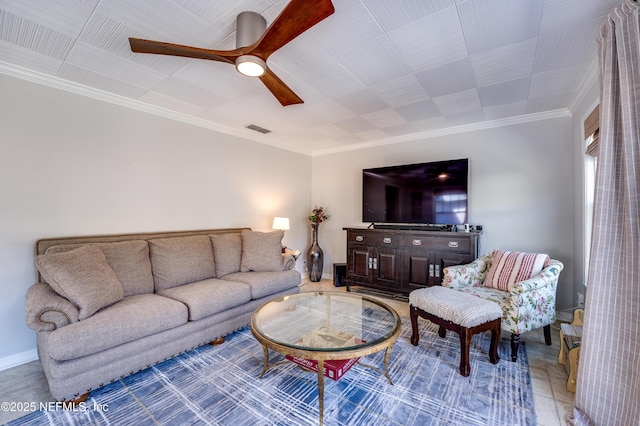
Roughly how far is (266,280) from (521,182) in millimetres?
3377

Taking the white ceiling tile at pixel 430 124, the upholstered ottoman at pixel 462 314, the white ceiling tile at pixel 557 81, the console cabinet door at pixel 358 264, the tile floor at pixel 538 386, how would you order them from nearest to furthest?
the tile floor at pixel 538 386, the upholstered ottoman at pixel 462 314, the white ceiling tile at pixel 557 81, the white ceiling tile at pixel 430 124, the console cabinet door at pixel 358 264

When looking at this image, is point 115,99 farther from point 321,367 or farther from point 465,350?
point 465,350

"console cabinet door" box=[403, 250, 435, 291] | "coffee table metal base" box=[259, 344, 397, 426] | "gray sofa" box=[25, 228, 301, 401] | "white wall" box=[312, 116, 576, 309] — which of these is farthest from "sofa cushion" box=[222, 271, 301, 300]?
"white wall" box=[312, 116, 576, 309]

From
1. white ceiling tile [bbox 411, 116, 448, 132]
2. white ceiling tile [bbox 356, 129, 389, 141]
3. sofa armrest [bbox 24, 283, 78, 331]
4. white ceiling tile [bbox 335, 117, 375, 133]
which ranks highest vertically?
white ceiling tile [bbox 411, 116, 448, 132]

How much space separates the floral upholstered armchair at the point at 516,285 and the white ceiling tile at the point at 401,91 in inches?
72.5

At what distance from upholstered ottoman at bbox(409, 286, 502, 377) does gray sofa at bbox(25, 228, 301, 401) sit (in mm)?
1622

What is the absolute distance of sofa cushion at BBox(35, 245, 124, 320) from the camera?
6.42 ft

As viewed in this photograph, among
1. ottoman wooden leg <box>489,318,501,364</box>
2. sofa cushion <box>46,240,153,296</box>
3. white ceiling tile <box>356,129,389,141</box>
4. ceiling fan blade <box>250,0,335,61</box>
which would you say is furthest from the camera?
white ceiling tile <box>356,129,389,141</box>

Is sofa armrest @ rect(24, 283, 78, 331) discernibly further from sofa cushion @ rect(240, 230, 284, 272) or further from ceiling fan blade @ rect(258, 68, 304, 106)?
ceiling fan blade @ rect(258, 68, 304, 106)

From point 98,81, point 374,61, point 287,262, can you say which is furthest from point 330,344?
point 98,81

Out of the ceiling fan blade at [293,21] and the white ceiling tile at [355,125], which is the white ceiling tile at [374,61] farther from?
the white ceiling tile at [355,125]

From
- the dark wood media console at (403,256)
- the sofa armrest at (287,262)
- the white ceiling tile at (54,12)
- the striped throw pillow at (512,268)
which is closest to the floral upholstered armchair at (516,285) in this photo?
the striped throw pillow at (512,268)

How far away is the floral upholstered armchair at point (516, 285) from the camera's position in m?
2.26

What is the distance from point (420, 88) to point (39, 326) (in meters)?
3.48
